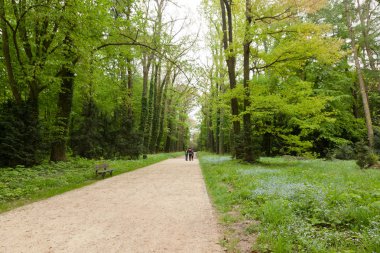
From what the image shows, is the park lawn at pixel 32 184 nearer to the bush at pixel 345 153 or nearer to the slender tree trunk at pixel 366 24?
the bush at pixel 345 153

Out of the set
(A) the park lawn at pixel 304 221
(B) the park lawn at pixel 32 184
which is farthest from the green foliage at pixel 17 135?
(A) the park lawn at pixel 304 221

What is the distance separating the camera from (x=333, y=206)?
16.9ft

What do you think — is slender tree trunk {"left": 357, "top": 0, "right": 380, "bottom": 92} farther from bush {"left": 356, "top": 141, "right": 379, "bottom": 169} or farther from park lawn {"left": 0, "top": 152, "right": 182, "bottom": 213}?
park lawn {"left": 0, "top": 152, "right": 182, "bottom": 213}

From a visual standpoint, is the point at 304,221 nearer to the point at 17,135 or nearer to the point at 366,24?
the point at 17,135

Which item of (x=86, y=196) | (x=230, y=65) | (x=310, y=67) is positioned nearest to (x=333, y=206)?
(x=86, y=196)

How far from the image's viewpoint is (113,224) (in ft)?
17.6

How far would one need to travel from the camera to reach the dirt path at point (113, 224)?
4.22 metres

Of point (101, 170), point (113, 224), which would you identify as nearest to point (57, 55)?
point (101, 170)

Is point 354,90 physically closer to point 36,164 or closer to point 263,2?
point 263,2

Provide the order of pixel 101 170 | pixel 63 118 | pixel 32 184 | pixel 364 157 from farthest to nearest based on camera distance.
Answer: pixel 63 118 → pixel 101 170 → pixel 364 157 → pixel 32 184

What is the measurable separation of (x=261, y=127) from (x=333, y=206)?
41.3 ft

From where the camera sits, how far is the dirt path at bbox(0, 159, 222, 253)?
4.22m

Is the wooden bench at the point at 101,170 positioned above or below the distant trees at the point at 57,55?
below

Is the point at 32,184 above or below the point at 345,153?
below
